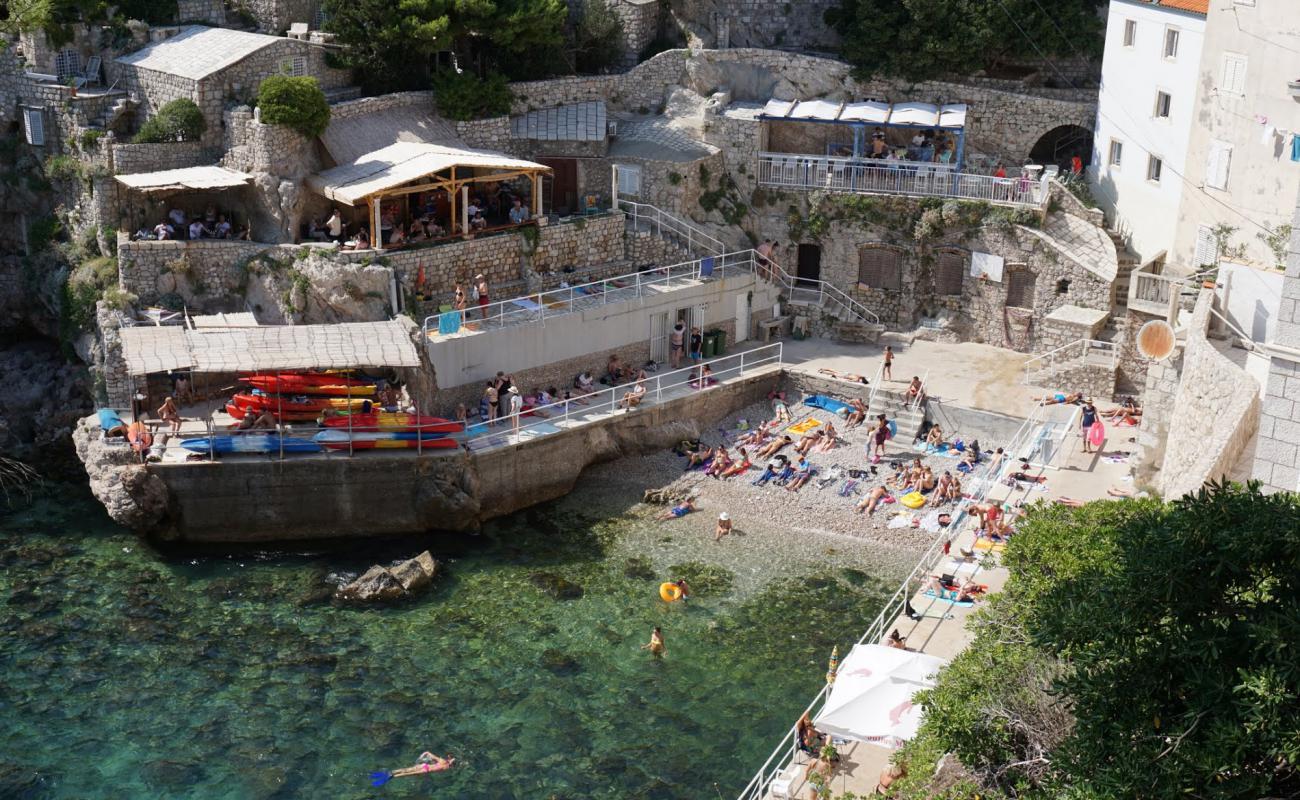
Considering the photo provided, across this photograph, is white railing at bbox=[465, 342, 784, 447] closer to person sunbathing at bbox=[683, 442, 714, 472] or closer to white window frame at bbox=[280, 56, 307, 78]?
person sunbathing at bbox=[683, 442, 714, 472]

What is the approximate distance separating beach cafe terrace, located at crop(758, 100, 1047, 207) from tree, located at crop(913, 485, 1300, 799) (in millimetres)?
23169

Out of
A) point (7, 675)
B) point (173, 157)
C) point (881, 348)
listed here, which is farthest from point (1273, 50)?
point (7, 675)

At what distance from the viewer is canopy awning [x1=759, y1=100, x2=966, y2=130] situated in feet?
129

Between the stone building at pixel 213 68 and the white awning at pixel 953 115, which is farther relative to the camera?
the white awning at pixel 953 115

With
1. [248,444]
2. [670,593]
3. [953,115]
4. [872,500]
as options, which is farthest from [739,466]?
[953,115]

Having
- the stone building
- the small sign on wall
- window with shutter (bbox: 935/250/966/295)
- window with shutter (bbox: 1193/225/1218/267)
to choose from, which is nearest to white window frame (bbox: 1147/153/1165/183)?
window with shutter (bbox: 1193/225/1218/267)

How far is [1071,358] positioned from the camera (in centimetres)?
3662

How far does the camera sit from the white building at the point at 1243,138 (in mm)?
31828

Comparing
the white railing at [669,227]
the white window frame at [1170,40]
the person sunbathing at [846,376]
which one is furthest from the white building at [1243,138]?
the white railing at [669,227]

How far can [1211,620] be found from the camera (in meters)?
14.8

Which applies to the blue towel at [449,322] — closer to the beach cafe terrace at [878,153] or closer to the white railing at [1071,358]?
the beach cafe terrace at [878,153]

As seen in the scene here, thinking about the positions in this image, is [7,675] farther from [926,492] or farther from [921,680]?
[926,492]

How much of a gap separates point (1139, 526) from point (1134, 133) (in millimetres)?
23941

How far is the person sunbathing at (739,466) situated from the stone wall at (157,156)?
583 inches
